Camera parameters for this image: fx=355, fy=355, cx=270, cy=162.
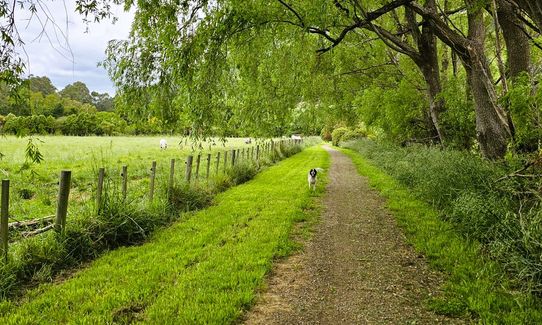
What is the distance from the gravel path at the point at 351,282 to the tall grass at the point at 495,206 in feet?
3.69

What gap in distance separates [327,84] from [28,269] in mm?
13079

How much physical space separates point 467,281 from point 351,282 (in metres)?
1.62

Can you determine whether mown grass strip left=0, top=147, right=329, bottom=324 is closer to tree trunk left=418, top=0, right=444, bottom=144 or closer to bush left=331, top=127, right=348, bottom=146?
tree trunk left=418, top=0, right=444, bottom=144

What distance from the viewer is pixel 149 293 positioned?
15.9ft

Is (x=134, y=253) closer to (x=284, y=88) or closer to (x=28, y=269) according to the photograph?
(x=28, y=269)

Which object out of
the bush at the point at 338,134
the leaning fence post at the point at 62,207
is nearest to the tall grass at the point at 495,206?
the leaning fence post at the point at 62,207

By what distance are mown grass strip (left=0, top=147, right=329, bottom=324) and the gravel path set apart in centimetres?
39

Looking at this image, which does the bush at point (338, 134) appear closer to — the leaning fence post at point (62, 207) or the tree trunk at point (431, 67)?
the tree trunk at point (431, 67)

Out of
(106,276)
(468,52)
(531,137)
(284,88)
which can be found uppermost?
(468,52)

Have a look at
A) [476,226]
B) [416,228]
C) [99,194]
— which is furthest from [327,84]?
[99,194]

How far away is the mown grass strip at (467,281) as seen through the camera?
419 cm

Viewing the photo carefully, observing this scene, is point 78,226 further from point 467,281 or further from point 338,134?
point 338,134

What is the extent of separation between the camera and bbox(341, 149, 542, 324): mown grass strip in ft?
13.8

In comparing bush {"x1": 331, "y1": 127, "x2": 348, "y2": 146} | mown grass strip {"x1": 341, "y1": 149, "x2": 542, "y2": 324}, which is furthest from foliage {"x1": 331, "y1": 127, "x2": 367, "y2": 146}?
mown grass strip {"x1": 341, "y1": 149, "x2": 542, "y2": 324}
